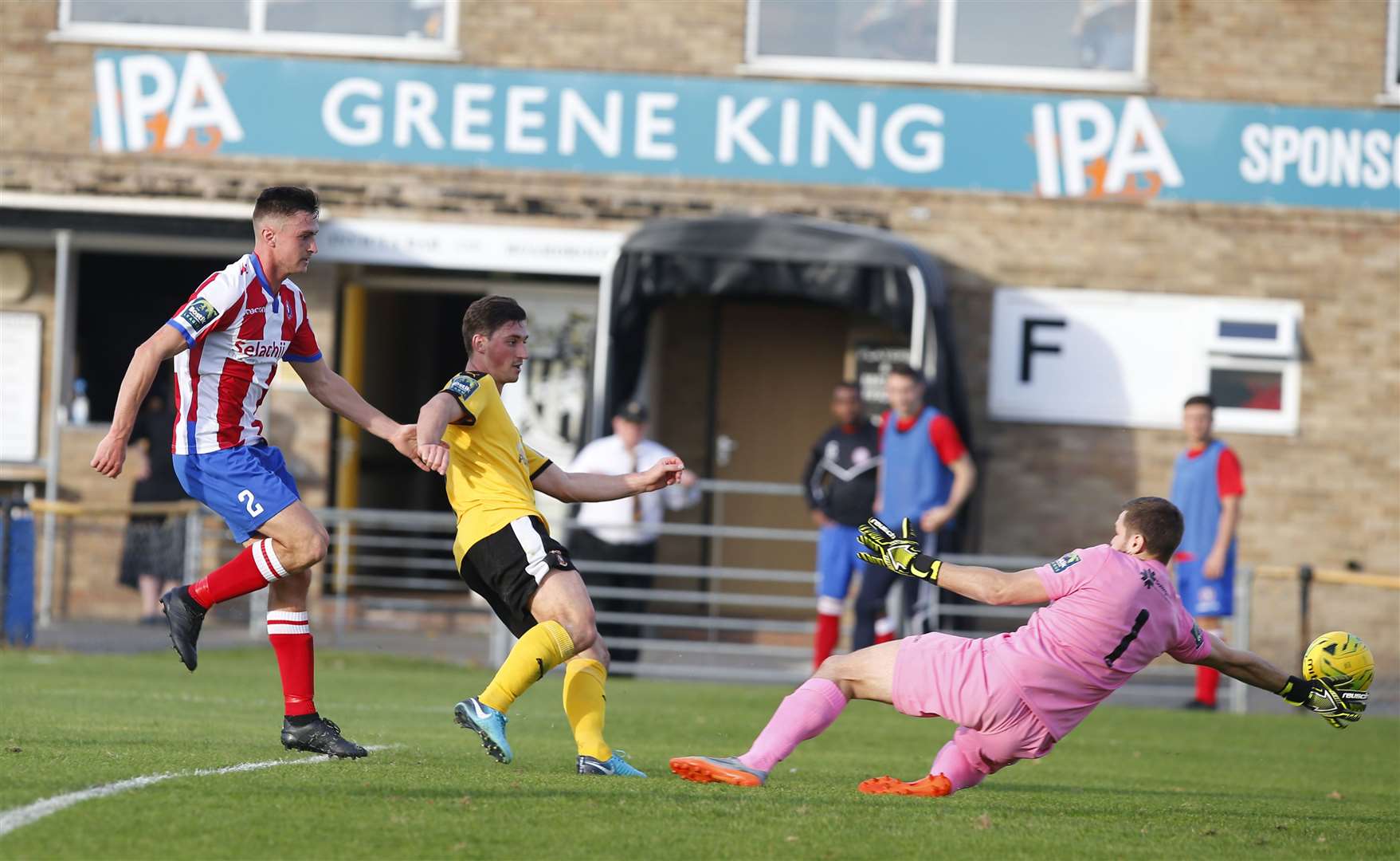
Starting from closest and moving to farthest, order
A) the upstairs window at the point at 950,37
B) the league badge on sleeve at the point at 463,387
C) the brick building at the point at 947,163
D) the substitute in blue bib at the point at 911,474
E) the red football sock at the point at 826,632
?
the league badge on sleeve at the point at 463,387, the substitute in blue bib at the point at 911,474, the red football sock at the point at 826,632, the brick building at the point at 947,163, the upstairs window at the point at 950,37

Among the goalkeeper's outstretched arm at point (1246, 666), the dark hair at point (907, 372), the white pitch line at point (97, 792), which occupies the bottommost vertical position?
the white pitch line at point (97, 792)

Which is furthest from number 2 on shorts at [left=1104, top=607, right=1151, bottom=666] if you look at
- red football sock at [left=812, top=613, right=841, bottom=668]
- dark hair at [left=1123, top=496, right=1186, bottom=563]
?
red football sock at [left=812, top=613, right=841, bottom=668]

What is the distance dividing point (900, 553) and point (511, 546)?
1456 mm

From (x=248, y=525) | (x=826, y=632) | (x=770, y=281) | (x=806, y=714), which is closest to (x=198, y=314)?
(x=248, y=525)

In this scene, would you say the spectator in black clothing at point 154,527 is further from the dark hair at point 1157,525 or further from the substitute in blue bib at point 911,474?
the dark hair at point 1157,525

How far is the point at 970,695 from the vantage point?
615 cm

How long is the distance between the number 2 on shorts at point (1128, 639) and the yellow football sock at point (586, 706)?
6.15 feet

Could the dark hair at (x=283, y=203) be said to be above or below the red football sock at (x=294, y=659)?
above

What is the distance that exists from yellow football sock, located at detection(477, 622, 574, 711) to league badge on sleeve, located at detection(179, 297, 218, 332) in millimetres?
1630

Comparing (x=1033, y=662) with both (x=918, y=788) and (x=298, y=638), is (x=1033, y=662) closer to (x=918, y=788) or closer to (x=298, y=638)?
(x=918, y=788)

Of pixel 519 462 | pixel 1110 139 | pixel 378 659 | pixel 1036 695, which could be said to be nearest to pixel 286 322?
pixel 519 462

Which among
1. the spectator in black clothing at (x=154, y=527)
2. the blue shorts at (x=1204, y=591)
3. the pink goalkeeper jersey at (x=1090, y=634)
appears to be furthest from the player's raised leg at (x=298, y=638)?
the spectator in black clothing at (x=154, y=527)

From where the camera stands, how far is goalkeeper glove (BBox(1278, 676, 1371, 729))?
20.7 feet

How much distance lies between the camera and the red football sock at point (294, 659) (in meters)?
6.45
